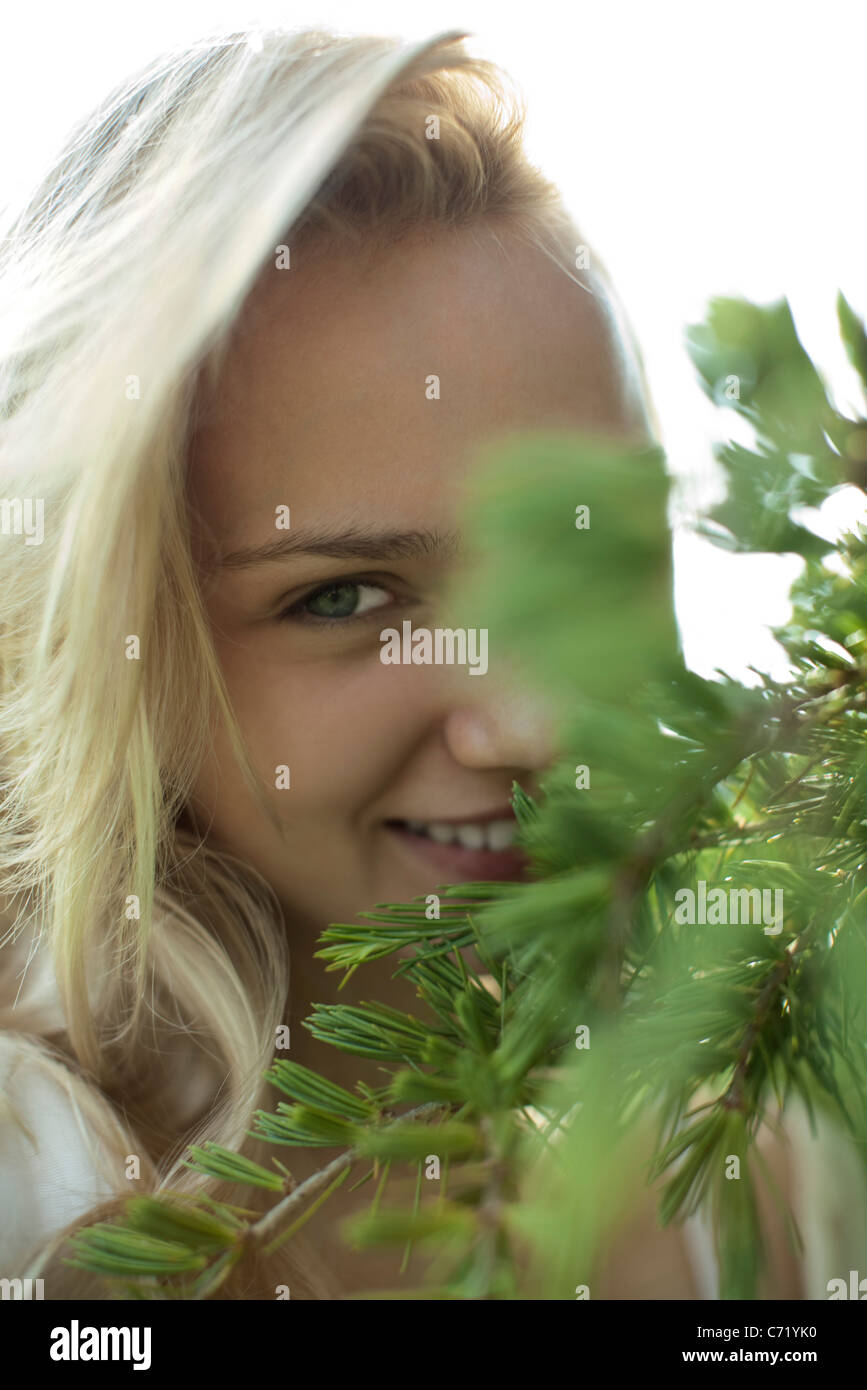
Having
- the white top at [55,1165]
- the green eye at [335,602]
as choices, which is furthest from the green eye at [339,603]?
the white top at [55,1165]

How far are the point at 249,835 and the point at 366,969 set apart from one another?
15 cm

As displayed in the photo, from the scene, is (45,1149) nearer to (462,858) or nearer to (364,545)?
(462,858)

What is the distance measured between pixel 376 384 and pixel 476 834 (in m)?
0.29

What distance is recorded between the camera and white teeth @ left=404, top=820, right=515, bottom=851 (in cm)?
64

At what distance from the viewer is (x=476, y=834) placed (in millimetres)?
642

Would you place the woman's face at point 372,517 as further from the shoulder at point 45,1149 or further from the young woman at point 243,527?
the shoulder at point 45,1149

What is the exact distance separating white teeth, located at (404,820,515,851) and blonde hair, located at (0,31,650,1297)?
0.12 metres

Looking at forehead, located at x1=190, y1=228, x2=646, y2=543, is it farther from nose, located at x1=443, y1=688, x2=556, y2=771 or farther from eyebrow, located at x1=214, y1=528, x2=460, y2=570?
nose, located at x1=443, y1=688, x2=556, y2=771

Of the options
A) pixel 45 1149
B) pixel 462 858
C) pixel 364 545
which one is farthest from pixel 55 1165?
pixel 364 545

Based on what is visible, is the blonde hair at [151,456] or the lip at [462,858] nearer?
the blonde hair at [151,456]

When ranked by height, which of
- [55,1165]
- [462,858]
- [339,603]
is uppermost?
[339,603]

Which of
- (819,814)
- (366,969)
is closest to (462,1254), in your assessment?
(819,814)

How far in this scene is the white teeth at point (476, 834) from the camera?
2.10 ft
